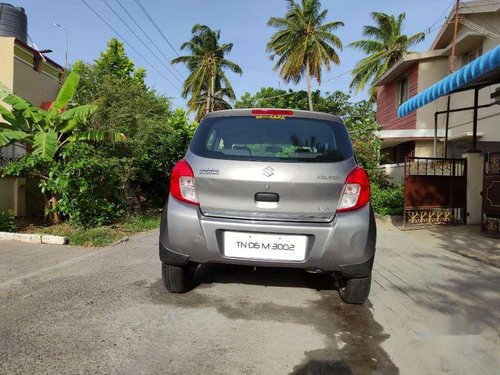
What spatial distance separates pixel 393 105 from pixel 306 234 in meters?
19.4

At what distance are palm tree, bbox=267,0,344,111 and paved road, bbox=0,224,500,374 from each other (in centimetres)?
2808

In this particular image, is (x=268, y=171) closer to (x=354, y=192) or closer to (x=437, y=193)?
(x=354, y=192)

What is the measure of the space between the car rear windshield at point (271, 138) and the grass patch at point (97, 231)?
13.0 feet

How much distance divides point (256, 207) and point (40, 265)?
11.6 ft

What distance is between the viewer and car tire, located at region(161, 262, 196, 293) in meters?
4.14

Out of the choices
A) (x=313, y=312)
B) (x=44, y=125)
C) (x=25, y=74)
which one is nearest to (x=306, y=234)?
(x=313, y=312)

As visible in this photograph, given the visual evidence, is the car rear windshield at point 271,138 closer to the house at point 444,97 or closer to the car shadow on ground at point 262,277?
the car shadow on ground at point 262,277

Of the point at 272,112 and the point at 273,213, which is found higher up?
the point at 272,112

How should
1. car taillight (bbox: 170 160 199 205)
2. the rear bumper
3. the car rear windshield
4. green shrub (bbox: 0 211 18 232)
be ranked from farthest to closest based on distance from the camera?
green shrub (bbox: 0 211 18 232), the car rear windshield, car taillight (bbox: 170 160 199 205), the rear bumper

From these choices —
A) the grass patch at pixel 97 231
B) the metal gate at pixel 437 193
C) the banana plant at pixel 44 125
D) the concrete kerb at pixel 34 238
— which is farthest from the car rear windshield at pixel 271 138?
the metal gate at pixel 437 193

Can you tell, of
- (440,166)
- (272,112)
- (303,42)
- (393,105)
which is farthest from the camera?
Answer: (303,42)

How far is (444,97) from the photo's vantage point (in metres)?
16.6

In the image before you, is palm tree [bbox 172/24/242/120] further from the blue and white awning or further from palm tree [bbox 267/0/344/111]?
the blue and white awning

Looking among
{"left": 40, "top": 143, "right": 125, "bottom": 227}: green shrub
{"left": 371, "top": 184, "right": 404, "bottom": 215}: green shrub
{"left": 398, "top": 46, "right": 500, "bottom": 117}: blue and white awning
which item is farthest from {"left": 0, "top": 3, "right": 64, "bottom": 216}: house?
{"left": 398, "top": 46, "right": 500, "bottom": 117}: blue and white awning
